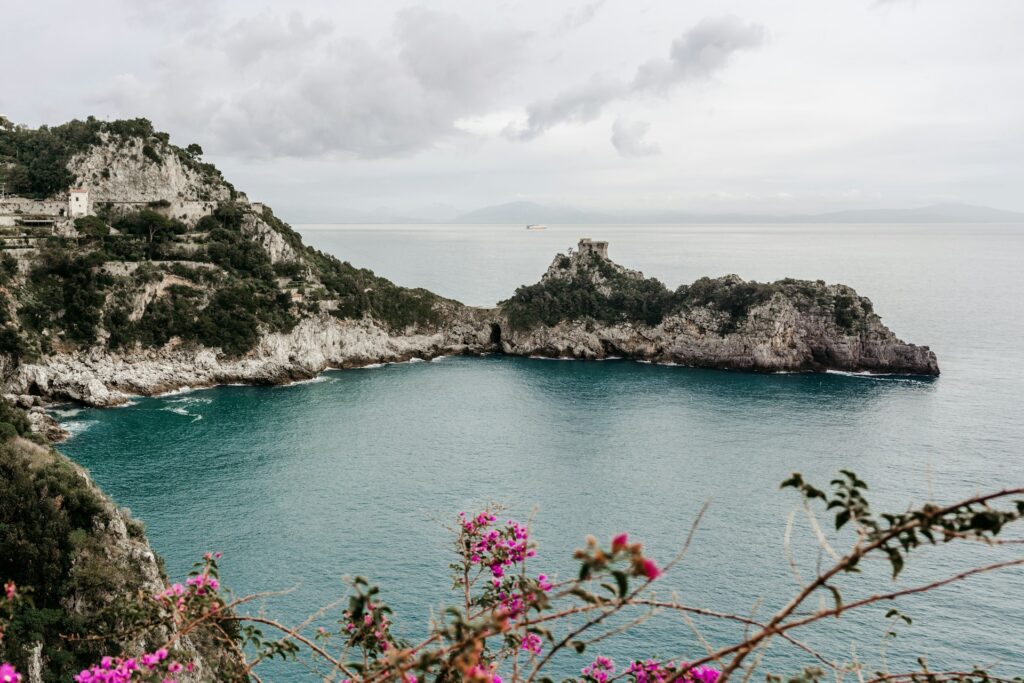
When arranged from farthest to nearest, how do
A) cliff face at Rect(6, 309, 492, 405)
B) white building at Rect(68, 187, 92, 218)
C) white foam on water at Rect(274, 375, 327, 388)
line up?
white building at Rect(68, 187, 92, 218) → white foam on water at Rect(274, 375, 327, 388) → cliff face at Rect(6, 309, 492, 405)

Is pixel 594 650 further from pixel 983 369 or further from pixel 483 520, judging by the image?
pixel 983 369

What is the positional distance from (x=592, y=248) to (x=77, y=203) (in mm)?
54021

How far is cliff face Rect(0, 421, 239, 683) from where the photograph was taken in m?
16.4

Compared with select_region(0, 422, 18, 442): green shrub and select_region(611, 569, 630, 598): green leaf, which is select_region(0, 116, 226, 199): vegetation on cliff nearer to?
select_region(0, 422, 18, 442): green shrub

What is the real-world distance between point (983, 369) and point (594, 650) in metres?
57.3

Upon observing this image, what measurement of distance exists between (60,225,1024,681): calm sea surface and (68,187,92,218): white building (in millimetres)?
26351

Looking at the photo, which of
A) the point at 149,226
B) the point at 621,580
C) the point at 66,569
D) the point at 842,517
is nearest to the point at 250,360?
the point at 149,226

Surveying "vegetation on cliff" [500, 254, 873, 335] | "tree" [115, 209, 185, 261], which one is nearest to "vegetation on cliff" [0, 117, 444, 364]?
"tree" [115, 209, 185, 261]

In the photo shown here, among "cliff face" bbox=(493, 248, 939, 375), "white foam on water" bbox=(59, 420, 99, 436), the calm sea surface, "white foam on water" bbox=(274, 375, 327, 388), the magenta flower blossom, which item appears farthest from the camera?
"cliff face" bbox=(493, 248, 939, 375)

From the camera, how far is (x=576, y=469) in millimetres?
39781

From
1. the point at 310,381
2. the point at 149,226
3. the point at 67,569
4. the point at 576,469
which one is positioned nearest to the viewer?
the point at 67,569

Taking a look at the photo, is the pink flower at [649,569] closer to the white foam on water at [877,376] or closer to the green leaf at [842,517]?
the green leaf at [842,517]

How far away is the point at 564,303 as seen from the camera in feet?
251

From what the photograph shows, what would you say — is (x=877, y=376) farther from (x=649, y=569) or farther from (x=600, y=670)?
(x=649, y=569)
